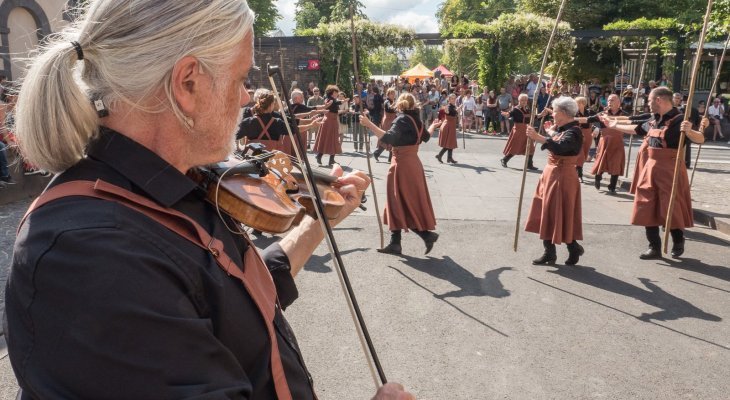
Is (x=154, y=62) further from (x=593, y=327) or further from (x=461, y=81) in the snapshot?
(x=461, y=81)

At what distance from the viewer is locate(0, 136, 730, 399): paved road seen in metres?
3.84

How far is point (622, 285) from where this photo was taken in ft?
19.1

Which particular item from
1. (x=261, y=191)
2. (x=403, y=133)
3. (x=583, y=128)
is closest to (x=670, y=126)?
(x=403, y=133)

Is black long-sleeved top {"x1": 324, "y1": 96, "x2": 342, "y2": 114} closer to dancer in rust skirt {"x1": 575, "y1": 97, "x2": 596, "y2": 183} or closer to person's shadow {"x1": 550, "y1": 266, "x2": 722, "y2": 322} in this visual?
dancer in rust skirt {"x1": 575, "y1": 97, "x2": 596, "y2": 183}

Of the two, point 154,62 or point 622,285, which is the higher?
point 154,62

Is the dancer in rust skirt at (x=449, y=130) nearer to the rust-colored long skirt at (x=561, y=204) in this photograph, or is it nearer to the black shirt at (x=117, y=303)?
the rust-colored long skirt at (x=561, y=204)

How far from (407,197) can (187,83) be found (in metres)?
5.90

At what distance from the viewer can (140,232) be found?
101 centimetres

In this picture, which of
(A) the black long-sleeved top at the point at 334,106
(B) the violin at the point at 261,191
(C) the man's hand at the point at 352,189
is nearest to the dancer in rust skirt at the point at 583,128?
(A) the black long-sleeved top at the point at 334,106

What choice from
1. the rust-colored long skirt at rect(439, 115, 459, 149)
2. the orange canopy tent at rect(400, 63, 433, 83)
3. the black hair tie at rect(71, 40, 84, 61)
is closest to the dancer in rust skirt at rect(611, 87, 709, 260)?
the black hair tie at rect(71, 40, 84, 61)

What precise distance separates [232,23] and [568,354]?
12.5ft

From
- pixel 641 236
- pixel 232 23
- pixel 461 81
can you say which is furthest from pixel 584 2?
pixel 232 23

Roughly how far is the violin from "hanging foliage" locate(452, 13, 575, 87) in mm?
21957

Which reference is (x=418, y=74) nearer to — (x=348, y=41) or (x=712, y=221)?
(x=348, y=41)
